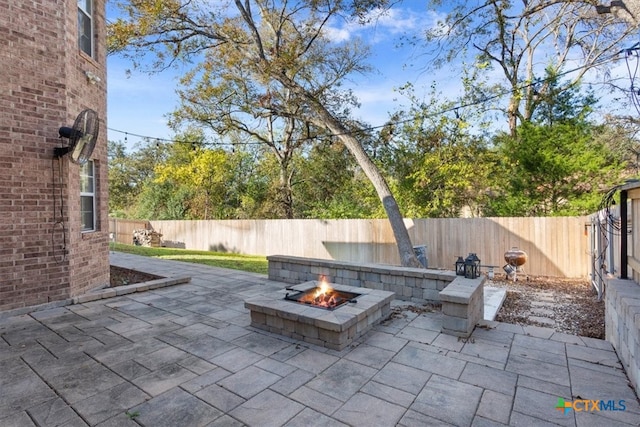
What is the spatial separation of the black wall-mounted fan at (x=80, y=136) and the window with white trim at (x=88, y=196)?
82cm

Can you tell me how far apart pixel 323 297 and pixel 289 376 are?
1.35 metres

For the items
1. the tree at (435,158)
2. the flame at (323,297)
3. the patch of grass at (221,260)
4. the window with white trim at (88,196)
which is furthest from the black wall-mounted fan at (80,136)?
the tree at (435,158)

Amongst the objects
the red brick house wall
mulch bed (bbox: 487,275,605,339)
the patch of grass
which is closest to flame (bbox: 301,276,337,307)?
mulch bed (bbox: 487,275,605,339)

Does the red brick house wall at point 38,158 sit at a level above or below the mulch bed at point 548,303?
above

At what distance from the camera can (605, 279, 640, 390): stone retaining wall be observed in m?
2.33

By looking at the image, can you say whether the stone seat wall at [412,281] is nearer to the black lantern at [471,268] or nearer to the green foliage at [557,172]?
the black lantern at [471,268]

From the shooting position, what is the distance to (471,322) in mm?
3539

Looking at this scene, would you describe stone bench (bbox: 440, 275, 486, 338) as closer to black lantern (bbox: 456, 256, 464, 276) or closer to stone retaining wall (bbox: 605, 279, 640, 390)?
black lantern (bbox: 456, 256, 464, 276)

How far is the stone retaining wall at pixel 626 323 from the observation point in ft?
7.63

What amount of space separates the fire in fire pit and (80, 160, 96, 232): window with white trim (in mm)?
3874

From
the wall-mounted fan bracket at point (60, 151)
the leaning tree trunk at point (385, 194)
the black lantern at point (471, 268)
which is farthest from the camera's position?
the leaning tree trunk at point (385, 194)

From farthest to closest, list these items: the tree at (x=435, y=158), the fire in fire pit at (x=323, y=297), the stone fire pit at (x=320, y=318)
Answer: the tree at (x=435, y=158) → the fire in fire pit at (x=323, y=297) → the stone fire pit at (x=320, y=318)

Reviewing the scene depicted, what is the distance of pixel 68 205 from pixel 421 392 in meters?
5.20

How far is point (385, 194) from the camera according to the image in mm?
8383
